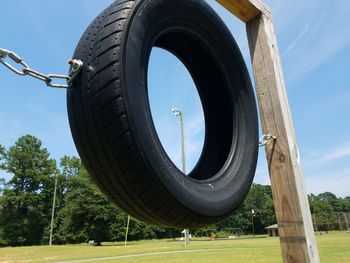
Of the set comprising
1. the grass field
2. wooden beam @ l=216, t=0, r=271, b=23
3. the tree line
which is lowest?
the grass field

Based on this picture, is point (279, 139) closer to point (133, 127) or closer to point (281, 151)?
point (281, 151)

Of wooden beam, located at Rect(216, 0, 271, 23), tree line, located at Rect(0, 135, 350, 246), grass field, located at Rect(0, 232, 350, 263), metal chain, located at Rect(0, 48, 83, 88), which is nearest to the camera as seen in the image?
metal chain, located at Rect(0, 48, 83, 88)

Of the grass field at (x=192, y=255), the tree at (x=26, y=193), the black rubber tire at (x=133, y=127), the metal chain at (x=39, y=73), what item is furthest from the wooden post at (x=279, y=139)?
the tree at (x=26, y=193)

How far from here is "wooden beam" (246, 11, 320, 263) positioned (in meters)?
2.08

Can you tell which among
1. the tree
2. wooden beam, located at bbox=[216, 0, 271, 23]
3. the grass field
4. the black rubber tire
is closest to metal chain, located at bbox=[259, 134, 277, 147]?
the black rubber tire

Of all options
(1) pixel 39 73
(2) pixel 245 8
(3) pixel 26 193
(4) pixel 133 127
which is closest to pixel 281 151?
(2) pixel 245 8

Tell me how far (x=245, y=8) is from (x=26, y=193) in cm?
5142

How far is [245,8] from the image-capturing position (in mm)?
2516

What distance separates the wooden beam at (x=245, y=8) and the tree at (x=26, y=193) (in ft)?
165

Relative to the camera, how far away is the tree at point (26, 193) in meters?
46.9

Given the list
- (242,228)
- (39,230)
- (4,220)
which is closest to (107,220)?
(39,230)

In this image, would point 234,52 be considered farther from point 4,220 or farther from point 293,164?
point 4,220

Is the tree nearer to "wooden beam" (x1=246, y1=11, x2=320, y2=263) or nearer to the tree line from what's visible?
the tree line

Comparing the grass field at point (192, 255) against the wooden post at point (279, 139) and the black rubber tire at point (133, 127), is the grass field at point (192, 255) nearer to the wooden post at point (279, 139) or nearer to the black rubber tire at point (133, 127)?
the wooden post at point (279, 139)
